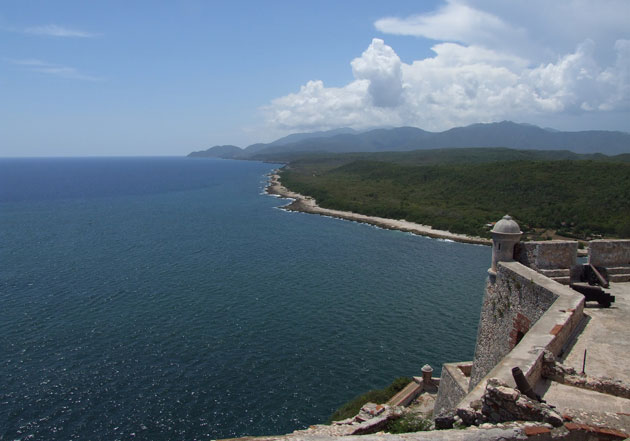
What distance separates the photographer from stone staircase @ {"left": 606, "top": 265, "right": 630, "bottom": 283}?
13.7 metres

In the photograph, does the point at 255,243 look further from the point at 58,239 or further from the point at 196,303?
the point at 58,239

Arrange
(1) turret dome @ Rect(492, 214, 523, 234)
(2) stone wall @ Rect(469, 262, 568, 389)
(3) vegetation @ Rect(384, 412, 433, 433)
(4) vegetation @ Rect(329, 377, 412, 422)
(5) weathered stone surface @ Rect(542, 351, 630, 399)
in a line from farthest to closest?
(4) vegetation @ Rect(329, 377, 412, 422), (1) turret dome @ Rect(492, 214, 523, 234), (2) stone wall @ Rect(469, 262, 568, 389), (3) vegetation @ Rect(384, 412, 433, 433), (5) weathered stone surface @ Rect(542, 351, 630, 399)

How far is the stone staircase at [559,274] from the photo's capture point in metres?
12.9

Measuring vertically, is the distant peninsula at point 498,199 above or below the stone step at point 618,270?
below

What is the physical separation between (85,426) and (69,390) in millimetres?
3462

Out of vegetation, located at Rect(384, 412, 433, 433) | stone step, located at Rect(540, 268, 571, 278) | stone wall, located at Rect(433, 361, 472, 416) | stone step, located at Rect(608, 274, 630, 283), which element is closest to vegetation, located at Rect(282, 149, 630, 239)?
stone step, located at Rect(608, 274, 630, 283)

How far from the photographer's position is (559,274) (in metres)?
13.0

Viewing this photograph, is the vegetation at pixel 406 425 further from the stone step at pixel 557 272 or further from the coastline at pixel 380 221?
the coastline at pixel 380 221

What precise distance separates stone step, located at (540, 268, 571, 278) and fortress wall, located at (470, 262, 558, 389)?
3.98 feet

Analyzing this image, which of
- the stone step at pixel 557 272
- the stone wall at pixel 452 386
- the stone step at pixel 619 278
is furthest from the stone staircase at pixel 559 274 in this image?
the stone wall at pixel 452 386

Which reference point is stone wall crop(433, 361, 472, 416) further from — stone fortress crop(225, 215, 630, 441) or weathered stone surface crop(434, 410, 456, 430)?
weathered stone surface crop(434, 410, 456, 430)

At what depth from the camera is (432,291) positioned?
3922 centimetres

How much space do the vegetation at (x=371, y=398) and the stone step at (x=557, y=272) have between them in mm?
11145

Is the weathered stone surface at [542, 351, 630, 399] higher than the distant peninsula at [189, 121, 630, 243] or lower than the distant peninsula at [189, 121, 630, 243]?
higher
